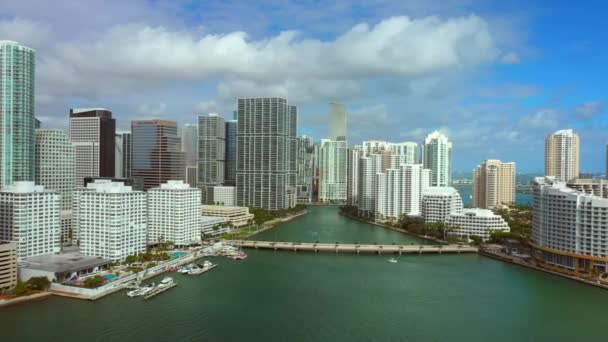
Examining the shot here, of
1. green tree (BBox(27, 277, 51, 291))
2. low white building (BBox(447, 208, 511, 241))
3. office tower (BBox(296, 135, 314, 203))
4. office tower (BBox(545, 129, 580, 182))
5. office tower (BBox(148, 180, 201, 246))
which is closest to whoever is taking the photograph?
green tree (BBox(27, 277, 51, 291))

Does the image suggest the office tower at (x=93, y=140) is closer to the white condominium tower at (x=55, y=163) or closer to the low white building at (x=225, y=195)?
the low white building at (x=225, y=195)

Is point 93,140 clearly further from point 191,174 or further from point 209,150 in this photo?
point 191,174

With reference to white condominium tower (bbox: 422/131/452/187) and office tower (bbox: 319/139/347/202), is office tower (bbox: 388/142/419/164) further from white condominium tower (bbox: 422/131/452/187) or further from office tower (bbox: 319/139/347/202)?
white condominium tower (bbox: 422/131/452/187)

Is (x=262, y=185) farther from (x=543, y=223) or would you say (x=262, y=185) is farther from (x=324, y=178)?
(x=543, y=223)

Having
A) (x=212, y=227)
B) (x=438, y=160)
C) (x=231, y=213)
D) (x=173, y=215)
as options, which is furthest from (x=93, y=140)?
(x=438, y=160)

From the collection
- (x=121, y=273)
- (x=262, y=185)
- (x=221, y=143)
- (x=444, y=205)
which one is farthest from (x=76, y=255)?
(x=221, y=143)

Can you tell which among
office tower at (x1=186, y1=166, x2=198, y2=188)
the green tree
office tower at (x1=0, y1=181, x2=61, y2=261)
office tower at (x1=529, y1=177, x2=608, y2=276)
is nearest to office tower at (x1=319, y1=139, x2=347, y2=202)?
office tower at (x1=186, y1=166, x2=198, y2=188)
